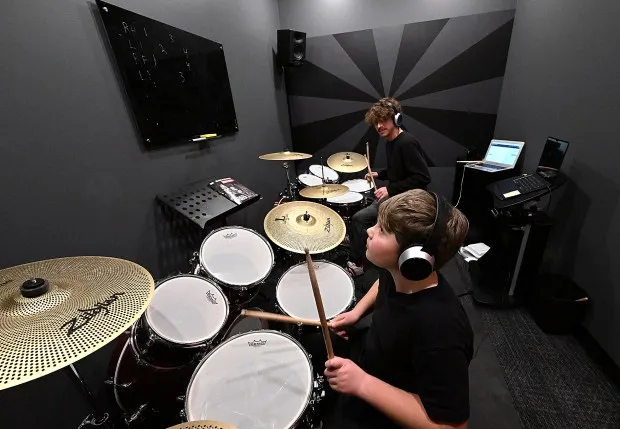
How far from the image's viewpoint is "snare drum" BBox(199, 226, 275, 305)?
145 cm

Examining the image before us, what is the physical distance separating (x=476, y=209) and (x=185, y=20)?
340 cm

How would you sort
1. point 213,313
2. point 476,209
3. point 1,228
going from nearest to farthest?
point 1,228 → point 213,313 → point 476,209

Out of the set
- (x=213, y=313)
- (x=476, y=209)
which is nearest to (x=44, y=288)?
(x=213, y=313)

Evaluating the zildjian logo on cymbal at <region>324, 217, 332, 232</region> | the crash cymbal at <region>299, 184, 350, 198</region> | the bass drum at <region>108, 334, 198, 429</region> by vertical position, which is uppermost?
the zildjian logo on cymbal at <region>324, 217, 332, 232</region>

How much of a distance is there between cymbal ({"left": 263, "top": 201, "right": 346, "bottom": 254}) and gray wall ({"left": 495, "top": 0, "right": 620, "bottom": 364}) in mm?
1621

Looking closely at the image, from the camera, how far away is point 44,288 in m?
0.67

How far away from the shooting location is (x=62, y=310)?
65cm

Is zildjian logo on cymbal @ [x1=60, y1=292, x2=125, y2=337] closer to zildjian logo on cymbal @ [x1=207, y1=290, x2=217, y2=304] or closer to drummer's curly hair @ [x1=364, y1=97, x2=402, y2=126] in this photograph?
zildjian logo on cymbal @ [x1=207, y1=290, x2=217, y2=304]

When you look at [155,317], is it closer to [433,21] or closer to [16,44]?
[16,44]

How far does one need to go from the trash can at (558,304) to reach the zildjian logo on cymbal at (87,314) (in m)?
2.38

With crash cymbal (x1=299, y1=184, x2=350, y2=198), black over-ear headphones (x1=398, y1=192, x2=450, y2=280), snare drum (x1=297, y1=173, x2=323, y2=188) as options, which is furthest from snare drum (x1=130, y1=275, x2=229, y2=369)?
snare drum (x1=297, y1=173, x2=323, y2=188)

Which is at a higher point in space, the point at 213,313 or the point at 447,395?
the point at 447,395

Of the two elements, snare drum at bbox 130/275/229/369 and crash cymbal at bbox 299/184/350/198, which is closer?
snare drum at bbox 130/275/229/369

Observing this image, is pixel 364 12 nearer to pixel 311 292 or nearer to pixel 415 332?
pixel 311 292
